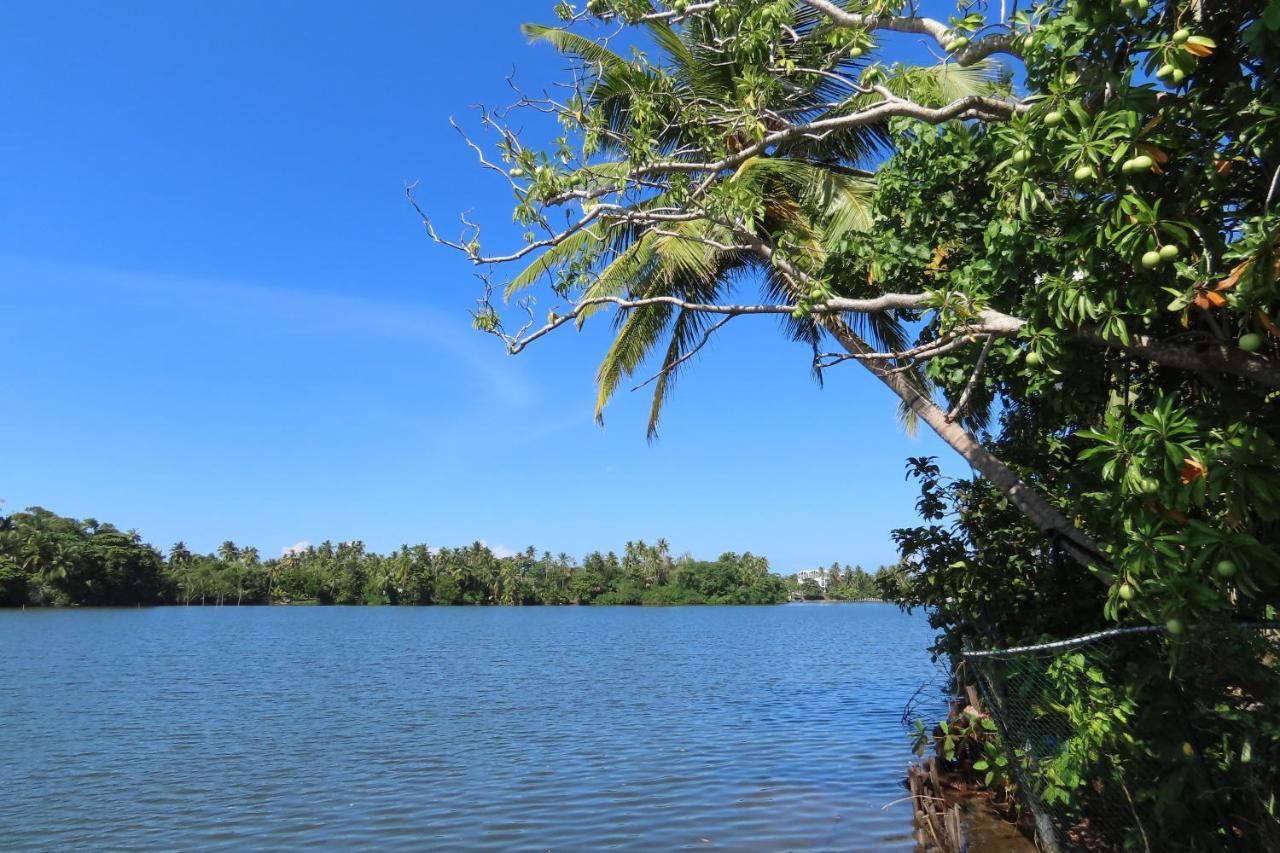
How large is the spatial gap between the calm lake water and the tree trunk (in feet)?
14.4

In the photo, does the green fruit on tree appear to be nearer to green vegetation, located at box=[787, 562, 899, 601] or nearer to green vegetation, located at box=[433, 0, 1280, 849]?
green vegetation, located at box=[433, 0, 1280, 849]

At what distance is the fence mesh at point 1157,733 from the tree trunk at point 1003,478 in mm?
763

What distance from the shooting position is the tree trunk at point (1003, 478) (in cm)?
605

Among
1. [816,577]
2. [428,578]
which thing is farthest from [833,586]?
[428,578]

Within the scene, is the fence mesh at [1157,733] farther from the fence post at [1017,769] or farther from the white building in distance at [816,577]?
the white building in distance at [816,577]

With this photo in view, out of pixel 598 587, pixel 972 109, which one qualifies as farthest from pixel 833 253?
pixel 598 587

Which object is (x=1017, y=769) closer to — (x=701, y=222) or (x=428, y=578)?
(x=701, y=222)

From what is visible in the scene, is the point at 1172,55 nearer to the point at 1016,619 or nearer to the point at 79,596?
the point at 1016,619

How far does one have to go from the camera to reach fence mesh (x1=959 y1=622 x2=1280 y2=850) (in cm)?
405

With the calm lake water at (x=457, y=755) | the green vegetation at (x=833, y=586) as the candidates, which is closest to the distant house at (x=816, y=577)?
the green vegetation at (x=833, y=586)

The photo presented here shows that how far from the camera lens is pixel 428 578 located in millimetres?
121125

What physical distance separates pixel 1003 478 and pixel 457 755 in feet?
35.7

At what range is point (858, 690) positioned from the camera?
21.6m

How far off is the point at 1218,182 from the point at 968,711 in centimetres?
716
